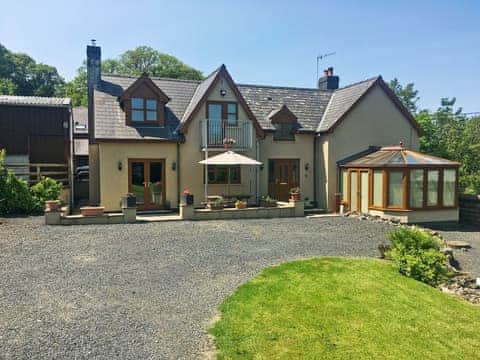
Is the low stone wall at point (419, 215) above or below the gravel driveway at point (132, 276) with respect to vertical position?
above

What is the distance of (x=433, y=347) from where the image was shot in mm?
5961

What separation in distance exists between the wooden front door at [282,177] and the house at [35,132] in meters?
10.9

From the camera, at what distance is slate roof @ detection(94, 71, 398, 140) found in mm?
18219

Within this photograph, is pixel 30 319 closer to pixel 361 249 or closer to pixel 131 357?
pixel 131 357

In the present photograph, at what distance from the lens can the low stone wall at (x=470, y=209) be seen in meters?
18.1

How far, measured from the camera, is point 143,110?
1853 centimetres

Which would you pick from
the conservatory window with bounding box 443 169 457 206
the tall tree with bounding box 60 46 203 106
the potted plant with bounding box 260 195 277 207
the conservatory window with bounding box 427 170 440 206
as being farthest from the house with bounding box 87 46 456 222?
the tall tree with bounding box 60 46 203 106

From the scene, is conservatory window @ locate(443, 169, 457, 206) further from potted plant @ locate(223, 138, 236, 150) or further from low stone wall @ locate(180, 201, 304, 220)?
Result: potted plant @ locate(223, 138, 236, 150)

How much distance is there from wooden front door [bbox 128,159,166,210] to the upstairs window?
6.88ft

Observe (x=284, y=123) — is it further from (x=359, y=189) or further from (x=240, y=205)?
(x=240, y=205)

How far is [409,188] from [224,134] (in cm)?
911

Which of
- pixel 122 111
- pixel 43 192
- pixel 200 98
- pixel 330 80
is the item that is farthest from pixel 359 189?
pixel 43 192

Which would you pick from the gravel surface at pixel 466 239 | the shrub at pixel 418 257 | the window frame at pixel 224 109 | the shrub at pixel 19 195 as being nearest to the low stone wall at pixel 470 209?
the gravel surface at pixel 466 239

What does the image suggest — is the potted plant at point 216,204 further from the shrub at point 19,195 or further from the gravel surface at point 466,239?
the gravel surface at point 466,239
